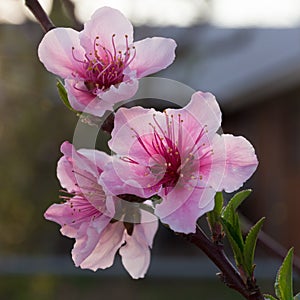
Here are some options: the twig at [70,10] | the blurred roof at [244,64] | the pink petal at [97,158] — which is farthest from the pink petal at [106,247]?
the blurred roof at [244,64]

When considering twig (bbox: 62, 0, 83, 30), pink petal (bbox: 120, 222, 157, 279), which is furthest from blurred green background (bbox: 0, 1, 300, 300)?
pink petal (bbox: 120, 222, 157, 279)

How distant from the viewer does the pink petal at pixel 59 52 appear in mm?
964

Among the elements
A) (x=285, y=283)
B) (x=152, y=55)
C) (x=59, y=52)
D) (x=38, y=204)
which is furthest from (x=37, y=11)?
(x=38, y=204)

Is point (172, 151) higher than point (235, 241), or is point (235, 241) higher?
point (172, 151)

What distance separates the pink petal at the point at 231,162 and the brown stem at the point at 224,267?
0.22 ft

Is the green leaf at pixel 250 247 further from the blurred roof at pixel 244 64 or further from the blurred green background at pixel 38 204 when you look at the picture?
the blurred roof at pixel 244 64

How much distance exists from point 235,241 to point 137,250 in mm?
179

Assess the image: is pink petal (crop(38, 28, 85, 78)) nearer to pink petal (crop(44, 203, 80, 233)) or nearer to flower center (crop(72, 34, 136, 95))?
flower center (crop(72, 34, 136, 95))

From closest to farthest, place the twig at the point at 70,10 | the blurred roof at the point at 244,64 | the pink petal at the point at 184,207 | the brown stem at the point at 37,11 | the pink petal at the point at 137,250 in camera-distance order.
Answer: the pink petal at the point at 184,207 → the brown stem at the point at 37,11 → the pink petal at the point at 137,250 → the twig at the point at 70,10 → the blurred roof at the point at 244,64

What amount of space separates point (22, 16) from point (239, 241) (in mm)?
5062

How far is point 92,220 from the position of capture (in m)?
0.97

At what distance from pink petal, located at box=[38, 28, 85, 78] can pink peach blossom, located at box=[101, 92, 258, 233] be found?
13 cm

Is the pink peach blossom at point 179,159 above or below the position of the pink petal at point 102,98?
below

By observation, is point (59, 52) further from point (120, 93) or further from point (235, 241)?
point (235, 241)
